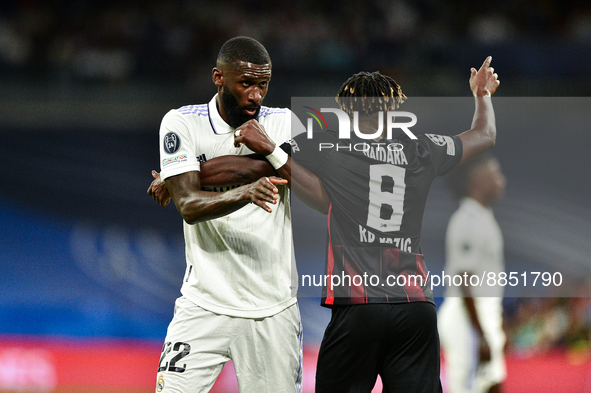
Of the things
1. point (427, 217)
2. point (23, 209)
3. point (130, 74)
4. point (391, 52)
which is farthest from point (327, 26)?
point (23, 209)

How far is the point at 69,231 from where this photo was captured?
5.30 m

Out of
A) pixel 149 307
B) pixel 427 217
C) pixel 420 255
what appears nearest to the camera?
pixel 420 255

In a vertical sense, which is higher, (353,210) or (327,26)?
(327,26)

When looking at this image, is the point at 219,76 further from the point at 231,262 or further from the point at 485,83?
the point at 485,83

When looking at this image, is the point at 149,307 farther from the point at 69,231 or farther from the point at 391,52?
the point at 391,52

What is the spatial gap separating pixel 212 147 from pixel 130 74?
329cm

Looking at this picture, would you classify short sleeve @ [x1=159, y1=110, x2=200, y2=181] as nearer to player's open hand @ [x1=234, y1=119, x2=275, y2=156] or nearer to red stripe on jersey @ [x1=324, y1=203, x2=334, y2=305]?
player's open hand @ [x1=234, y1=119, x2=275, y2=156]

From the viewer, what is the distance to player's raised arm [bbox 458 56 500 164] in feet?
9.24

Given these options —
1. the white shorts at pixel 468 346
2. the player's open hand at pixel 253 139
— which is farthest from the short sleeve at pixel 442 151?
the white shorts at pixel 468 346

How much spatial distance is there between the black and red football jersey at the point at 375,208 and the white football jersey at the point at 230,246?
11.6 inches

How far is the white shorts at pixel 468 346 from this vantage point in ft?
14.3

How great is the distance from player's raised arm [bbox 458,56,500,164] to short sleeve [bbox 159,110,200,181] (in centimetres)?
127

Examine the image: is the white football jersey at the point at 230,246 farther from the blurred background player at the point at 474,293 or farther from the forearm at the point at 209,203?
the blurred background player at the point at 474,293

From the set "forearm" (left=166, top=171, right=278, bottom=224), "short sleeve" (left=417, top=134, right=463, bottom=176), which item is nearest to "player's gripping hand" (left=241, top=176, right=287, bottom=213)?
"forearm" (left=166, top=171, right=278, bottom=224)
